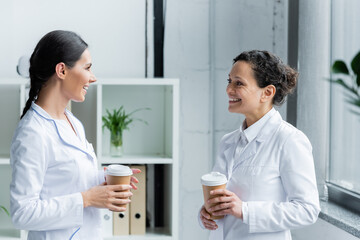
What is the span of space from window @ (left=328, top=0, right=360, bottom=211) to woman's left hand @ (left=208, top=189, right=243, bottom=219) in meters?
1.03

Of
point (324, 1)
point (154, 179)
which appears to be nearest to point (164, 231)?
point (154, 179)

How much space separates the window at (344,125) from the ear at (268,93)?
84 centimetres

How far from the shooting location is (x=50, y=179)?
1.45 metres

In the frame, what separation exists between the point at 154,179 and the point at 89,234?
4.68ft

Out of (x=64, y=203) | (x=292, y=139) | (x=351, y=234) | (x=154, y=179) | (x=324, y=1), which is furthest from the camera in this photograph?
(x=154, y=179)

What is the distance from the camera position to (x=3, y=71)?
109 inches

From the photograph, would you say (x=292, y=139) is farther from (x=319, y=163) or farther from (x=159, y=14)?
(x=159, y=14)

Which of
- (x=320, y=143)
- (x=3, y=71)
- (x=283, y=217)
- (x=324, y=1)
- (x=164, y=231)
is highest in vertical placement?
(x=324, y=1)

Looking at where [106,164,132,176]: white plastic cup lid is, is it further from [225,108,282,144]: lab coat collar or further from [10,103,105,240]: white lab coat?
[225,108,282,144]: lab coat collar

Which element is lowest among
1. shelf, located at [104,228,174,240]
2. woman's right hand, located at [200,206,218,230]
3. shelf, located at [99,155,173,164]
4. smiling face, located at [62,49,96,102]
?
shelf, located at [104,228,174,240]

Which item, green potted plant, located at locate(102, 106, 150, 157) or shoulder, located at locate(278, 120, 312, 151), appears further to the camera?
green potted plant, located at locate(102, 106, 150, 157)

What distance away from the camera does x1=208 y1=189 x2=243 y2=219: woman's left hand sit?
1.46m

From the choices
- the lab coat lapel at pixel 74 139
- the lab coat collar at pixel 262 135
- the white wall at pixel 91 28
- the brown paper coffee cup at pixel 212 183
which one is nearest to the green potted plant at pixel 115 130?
the white wall at pixel 91 28

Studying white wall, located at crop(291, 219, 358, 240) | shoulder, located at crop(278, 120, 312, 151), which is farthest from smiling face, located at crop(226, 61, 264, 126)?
white wall, located at crop(291, 219, 358, 240)
